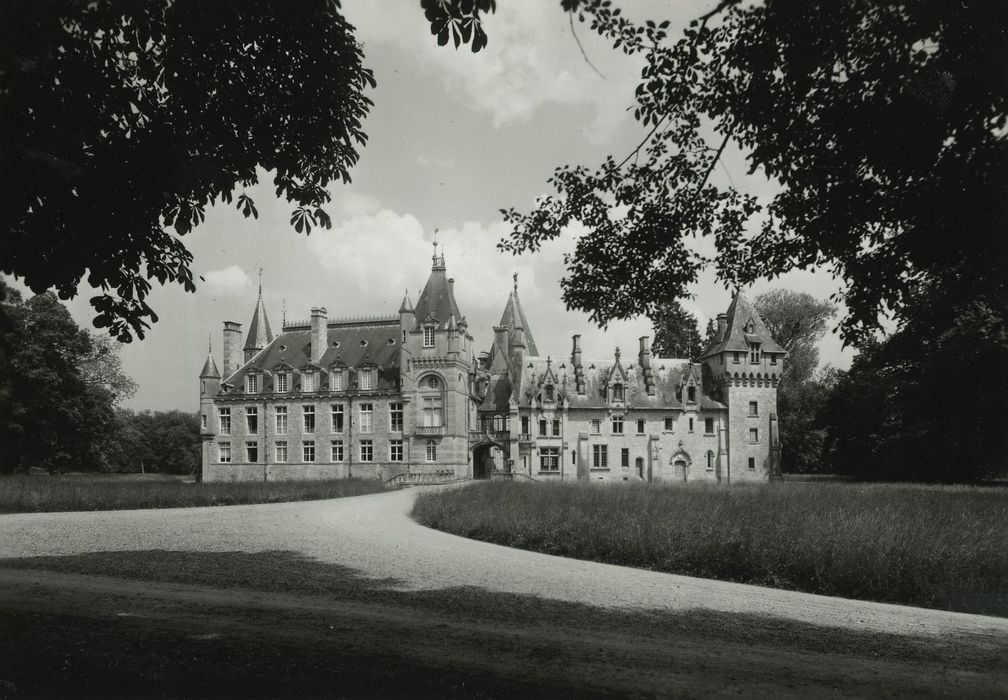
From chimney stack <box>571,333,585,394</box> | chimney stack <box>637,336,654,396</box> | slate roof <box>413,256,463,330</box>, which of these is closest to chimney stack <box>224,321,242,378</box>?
slate roof <box>413,256,463,330</box>

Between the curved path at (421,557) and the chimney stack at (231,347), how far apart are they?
32541 mm

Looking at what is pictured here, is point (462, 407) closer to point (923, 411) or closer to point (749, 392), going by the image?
point (749, 392)

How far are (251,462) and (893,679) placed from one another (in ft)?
160

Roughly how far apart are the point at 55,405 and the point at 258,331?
23622 mm

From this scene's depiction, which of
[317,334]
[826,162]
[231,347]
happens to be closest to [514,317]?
[317,334]

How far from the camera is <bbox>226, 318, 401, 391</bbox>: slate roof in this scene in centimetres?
4869

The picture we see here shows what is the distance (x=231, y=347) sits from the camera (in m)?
53.1

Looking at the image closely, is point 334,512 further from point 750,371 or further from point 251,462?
point 750,371

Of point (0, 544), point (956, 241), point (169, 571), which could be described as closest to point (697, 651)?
point (956, 241)

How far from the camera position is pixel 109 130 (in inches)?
248

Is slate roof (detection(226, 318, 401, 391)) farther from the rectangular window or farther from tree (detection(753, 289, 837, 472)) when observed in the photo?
tree (detection(753, 289, 837, 472))

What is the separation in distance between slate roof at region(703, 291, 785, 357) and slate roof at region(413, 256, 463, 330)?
20.4m

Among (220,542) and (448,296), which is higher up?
(448,296)

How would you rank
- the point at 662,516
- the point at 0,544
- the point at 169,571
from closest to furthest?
the point at 169,571
the point at 0,544
the point at 662,516
